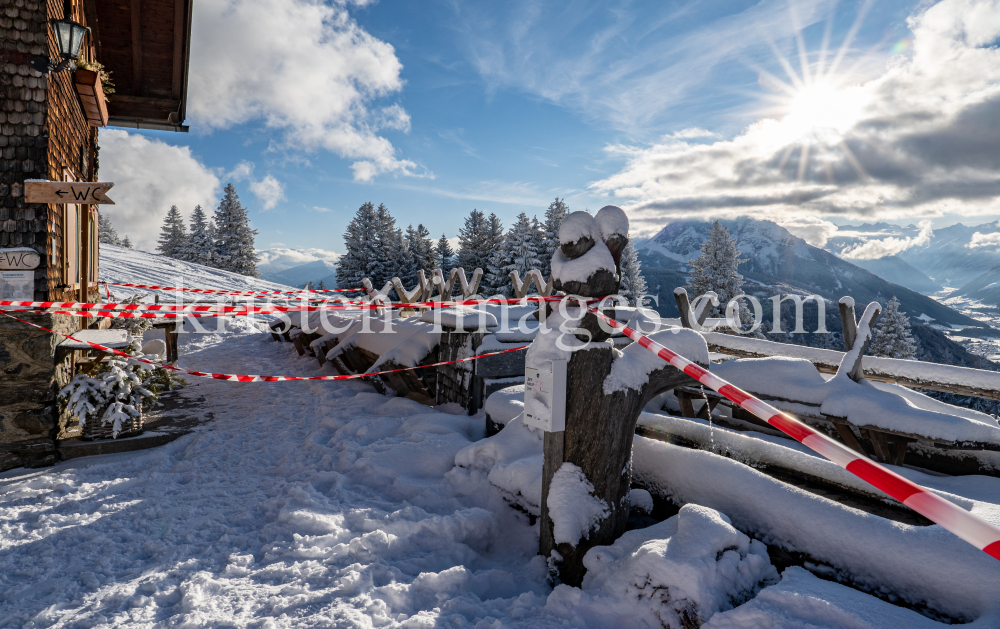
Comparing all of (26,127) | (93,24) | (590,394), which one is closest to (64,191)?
(26,127)

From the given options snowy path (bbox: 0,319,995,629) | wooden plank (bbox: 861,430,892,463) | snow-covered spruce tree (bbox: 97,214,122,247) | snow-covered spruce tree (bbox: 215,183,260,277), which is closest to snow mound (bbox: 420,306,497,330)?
snowy path (bbox: 0,319,995,629)

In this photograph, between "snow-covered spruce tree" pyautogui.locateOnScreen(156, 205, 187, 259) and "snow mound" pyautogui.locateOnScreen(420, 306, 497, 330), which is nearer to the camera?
"snow mound" pyautogui.locateOnScreen(420, 306, 497, 330)

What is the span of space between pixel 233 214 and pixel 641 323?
1599 inches

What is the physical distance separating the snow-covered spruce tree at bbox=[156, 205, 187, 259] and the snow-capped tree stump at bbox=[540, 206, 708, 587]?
164ft

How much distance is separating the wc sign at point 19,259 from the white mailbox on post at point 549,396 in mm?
5341

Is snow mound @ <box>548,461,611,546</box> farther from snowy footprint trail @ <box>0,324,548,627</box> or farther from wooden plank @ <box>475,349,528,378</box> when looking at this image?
wooden plank @ <box>475,349,528,378</box>

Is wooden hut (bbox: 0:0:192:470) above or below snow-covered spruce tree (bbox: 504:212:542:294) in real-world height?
below

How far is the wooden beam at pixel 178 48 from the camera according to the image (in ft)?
25.2

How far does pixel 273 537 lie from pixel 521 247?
31.6 metres

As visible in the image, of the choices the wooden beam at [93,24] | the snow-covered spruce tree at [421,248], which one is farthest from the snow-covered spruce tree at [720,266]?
the wooden beam at [93,24]

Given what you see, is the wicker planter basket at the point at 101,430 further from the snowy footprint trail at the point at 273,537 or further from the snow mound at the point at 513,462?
the snow mound at the point at 513,462

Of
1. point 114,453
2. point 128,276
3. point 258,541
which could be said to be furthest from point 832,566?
point 128,276

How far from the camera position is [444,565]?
2836 millimetres

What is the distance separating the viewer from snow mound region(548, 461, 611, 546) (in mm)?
2557
